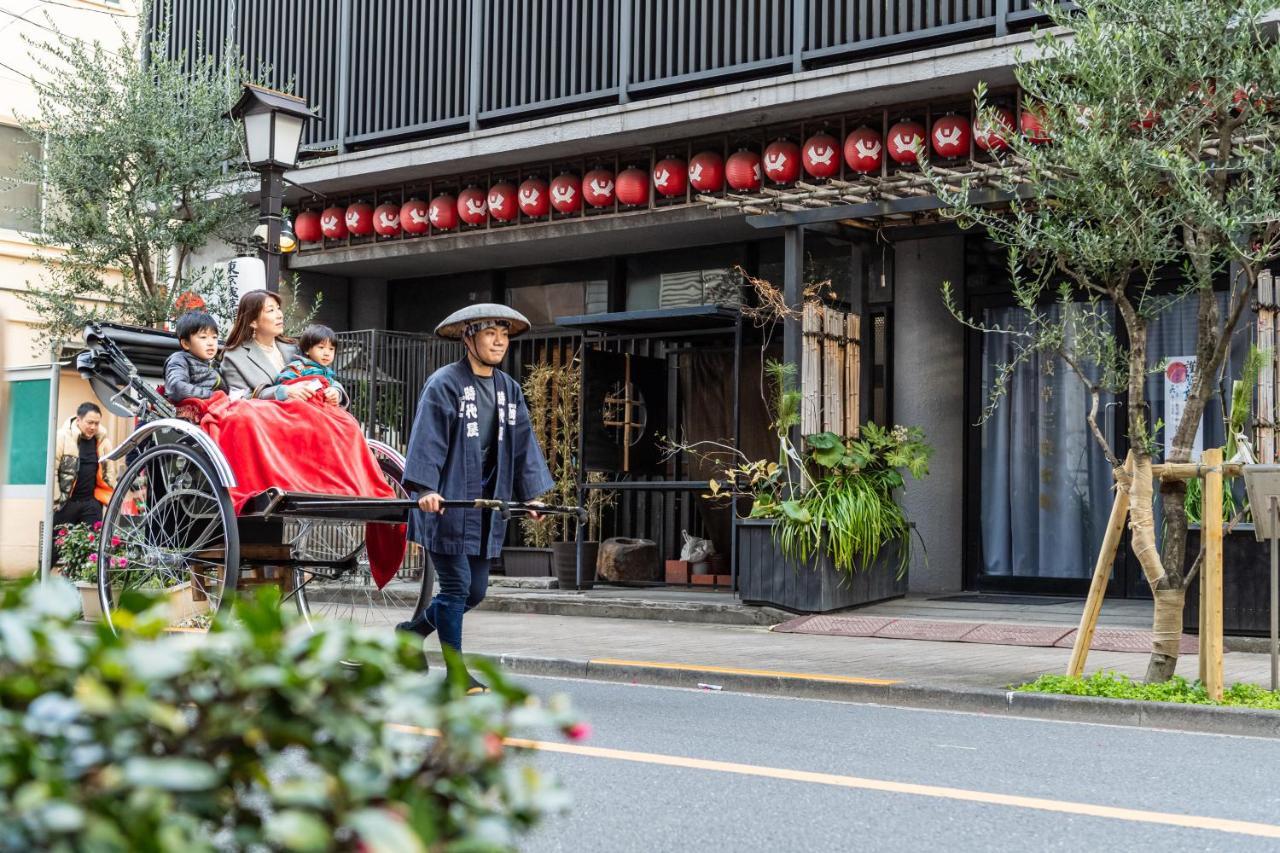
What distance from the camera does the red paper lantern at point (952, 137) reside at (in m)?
12.9

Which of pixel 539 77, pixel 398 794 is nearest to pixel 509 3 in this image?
pixel 539 77

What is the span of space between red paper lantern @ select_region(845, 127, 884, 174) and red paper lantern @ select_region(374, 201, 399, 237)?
234 inches

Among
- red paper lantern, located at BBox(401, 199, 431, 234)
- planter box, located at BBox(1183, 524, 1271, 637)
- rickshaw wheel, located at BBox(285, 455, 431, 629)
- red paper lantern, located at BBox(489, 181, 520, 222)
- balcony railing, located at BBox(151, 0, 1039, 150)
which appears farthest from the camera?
red paper lantern, located at BBox(401, 199, 431, 234)

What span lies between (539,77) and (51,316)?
6459 millimetres

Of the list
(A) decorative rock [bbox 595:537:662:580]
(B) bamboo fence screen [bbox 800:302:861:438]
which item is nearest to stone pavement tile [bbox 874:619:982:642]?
(B) bamboo fence screen [bbox 800:302:861:438]

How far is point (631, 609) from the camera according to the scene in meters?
13.9

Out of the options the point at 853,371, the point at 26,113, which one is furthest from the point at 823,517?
the point at 26,113

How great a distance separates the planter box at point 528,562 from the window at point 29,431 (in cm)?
504

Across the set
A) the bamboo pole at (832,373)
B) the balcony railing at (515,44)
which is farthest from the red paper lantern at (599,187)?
the bamboo pole at (832,373)

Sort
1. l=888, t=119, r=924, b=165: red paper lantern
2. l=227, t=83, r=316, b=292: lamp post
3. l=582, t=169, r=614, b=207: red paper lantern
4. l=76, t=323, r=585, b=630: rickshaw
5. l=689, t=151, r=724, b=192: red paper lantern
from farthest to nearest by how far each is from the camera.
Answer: l=582, t=169, r=614, b=207: red paper lantern → l=689, t=151, r=724, b=192: red paper lantern → l=888, t=119, r=924, b=165: red paper lantern → l=227, t=83, r=316, b=292: lamp post → l=76, t=323, r=585, b=630: rickshaw

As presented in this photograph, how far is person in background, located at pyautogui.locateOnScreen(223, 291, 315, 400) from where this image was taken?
8188 millimetres

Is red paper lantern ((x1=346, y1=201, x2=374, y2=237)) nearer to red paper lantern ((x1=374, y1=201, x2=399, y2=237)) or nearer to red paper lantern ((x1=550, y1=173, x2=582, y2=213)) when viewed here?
red paper lantern ((x1=374, y1=201, x2=399, y2=237))

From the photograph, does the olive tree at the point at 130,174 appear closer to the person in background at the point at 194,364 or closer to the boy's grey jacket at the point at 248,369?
the person in background at the point at 194,364

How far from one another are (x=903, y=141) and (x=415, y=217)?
608 cm
